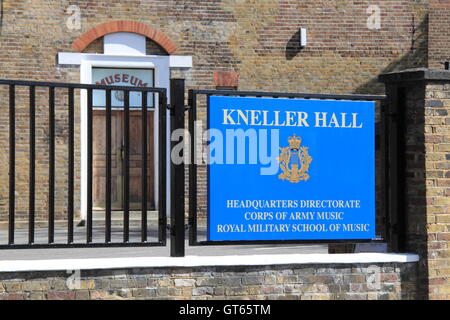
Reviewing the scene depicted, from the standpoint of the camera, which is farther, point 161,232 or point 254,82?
point 254,82

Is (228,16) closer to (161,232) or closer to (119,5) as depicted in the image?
(119,5)

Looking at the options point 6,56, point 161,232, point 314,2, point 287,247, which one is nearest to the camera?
point 161,232

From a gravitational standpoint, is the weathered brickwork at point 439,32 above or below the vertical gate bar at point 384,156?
above

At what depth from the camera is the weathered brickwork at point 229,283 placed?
21.2ft

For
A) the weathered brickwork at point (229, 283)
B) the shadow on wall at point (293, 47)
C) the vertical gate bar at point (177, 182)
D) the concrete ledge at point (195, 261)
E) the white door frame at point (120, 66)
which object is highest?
the shadow on wall at point (293, 47)

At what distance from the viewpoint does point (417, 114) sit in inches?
288

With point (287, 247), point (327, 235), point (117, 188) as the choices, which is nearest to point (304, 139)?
point (327, 235)

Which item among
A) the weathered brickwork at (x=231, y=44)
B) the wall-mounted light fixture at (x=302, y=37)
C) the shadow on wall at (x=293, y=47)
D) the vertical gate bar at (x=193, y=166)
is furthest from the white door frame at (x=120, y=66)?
the vertical gate bar at (x=193, y=166)

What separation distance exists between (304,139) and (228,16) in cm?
1076

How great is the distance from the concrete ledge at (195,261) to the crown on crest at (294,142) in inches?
36.0

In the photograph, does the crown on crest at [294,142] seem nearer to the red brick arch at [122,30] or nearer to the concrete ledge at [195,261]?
the concrete ledge at [195,261]

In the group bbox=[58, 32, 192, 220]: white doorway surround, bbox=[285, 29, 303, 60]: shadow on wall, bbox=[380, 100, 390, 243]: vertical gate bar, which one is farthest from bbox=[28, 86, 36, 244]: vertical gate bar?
bbox=[285, 29, 303, 60]: shadow on wall

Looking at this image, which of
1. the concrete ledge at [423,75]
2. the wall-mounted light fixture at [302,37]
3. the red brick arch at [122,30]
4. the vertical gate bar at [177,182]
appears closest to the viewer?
the vertical gate bar at [177,182]

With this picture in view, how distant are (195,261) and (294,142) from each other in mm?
1299
